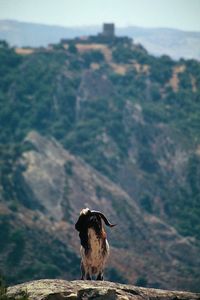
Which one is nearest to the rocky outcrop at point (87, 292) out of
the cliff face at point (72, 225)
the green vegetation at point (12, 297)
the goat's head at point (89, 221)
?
the green vegetation at point (12, 297)

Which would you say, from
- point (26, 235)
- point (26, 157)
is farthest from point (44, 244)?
point (26, 157)

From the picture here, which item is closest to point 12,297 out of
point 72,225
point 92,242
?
point 92,242

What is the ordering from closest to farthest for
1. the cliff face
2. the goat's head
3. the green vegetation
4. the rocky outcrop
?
the rocky outcrop, the green vegetation, the goat's head, the cliff face

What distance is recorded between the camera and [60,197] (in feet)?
591

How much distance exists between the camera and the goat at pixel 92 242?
93.7 ft

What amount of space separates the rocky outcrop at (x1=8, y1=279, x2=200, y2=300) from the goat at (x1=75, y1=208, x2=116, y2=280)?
41.4 inches

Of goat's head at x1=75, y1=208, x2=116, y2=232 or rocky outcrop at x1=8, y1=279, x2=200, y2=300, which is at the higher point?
goat's head at x1=75, y1=208, x2=116, y2=232

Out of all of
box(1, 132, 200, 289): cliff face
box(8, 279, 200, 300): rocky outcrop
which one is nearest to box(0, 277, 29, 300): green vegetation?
box(8, 279, 200, 300): rocky outcrop

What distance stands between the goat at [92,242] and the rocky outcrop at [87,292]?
1.05 m

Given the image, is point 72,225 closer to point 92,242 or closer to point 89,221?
point 92,242

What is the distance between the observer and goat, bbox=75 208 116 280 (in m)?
28.5

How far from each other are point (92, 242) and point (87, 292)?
2.20 meters

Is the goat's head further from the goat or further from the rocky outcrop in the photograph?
the rocky outcrop

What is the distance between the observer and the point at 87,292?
88.4 feet
